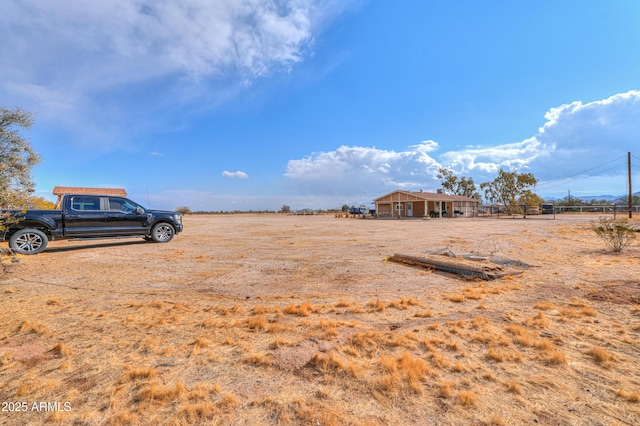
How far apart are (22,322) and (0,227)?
10.3 ft

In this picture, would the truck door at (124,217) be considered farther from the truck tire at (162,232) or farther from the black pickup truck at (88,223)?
the truck tire at (162,232)

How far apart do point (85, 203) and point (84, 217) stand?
507 mm

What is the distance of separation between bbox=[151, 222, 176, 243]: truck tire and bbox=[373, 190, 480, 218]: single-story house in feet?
117

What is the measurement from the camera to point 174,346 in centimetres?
307

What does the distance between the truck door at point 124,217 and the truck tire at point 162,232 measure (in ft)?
1.30

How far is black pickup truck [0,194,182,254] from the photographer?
877cm

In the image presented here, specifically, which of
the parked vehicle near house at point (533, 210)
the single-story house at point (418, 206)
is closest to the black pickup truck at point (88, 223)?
the single-story house at point (418, 206)

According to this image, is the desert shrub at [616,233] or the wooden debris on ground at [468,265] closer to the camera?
the wooden debris on ground at [468,265]

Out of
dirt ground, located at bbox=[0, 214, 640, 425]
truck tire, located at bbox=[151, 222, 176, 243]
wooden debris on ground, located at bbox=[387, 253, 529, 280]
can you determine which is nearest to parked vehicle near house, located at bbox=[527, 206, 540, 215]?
wooden debris on ground, located at bbox=[387, 253, 529, 280]

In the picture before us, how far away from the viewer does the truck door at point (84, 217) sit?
9.55 metres

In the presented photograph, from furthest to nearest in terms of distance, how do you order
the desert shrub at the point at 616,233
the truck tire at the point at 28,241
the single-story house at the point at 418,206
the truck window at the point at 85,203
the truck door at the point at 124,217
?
the single-story house at the point at 418,206 → the truck door at the point at 124,217 → the truck window at the point at 85,203 → the desert shrub at the point at 616,233 → the truck tire at the point at 28,241

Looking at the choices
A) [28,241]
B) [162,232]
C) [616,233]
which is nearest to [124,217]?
[162,232]

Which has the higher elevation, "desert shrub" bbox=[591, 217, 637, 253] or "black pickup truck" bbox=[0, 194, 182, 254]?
"black pickup truck" bbox=[0, 194, 182, 254]

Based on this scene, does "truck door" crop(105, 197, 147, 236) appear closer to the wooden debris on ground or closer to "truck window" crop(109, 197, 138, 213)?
"truck window" crop(109, 197, 138, 213)
